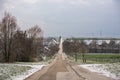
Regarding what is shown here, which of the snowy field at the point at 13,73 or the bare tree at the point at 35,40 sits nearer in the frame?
the snowy field at the point at 13,73

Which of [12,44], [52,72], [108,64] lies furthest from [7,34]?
[52,72]

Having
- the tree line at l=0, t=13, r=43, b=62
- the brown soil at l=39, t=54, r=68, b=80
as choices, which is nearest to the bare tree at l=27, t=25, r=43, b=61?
the tree line at l=0, t=13, r=43, b=62

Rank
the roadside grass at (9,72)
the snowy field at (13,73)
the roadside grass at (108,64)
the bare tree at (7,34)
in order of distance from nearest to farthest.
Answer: the roadside grass at (9,72) → the snowy field at (13,73) → the roadside grass at (108,64) → the bare tree at (7,34)

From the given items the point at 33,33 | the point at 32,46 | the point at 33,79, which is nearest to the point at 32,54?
the point at 32,46

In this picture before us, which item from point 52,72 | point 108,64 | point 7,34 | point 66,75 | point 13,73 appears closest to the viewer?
point 66,75

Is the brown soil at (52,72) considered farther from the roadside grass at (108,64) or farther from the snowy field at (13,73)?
the roadside grass at (108,64)

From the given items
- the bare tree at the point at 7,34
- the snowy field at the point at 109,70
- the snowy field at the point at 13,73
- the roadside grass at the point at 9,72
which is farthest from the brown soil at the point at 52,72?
the bare tree at the point at 7,34

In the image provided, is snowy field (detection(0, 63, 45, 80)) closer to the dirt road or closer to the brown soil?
the dirt road

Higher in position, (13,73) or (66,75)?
(13,73)

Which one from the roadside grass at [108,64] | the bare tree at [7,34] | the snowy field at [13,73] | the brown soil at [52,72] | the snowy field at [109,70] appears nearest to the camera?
the snowy field at [13,73]

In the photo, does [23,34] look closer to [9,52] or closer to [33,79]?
[9,52]

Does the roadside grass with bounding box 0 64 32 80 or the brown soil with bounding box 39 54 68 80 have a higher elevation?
the roadside grass with bounding box 0 64 32 80

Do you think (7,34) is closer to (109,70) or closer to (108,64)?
(108,64)

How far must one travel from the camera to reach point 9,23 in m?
79.2
